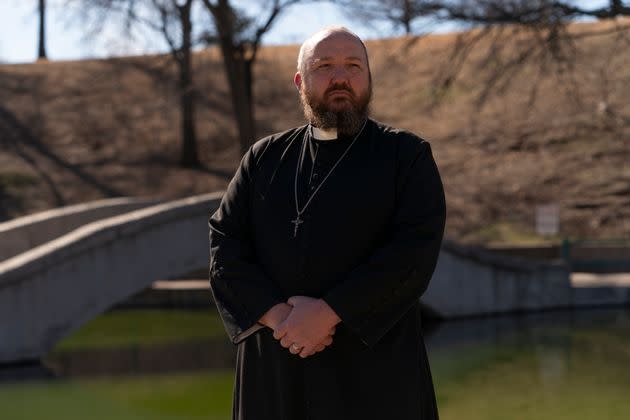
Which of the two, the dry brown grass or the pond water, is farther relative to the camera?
the dry brown grass

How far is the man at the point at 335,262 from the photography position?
2.99 m

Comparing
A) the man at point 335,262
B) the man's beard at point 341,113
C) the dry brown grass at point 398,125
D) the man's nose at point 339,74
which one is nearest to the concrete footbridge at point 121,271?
the dry brown grass at point 398,125

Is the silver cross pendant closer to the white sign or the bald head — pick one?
the bald head

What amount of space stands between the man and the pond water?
5.03m

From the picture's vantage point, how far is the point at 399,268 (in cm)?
297

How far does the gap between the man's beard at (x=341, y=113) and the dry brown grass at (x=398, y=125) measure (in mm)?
15832

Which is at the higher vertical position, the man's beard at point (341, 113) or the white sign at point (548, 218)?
the man's beard at point (341, 113)

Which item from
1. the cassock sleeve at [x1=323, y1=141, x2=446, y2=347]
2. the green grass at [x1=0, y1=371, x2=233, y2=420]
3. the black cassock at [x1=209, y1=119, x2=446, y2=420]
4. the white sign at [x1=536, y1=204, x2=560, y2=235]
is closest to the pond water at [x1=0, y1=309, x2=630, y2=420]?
the green grass at [x1=0, y1=371, x2=233, y2=420]

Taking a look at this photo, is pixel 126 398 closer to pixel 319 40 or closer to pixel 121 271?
pixel 121 271

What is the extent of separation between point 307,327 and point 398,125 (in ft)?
84.2

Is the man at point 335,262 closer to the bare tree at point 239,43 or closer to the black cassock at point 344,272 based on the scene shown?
the black cassock at point 344,272

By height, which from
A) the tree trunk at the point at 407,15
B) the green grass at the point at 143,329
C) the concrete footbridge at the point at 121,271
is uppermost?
the tree trunk at the point at 407,15

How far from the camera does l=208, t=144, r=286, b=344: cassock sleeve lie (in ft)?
10.2

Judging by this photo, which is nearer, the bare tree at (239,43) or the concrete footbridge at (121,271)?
the concrete footbridge at (121,271)
